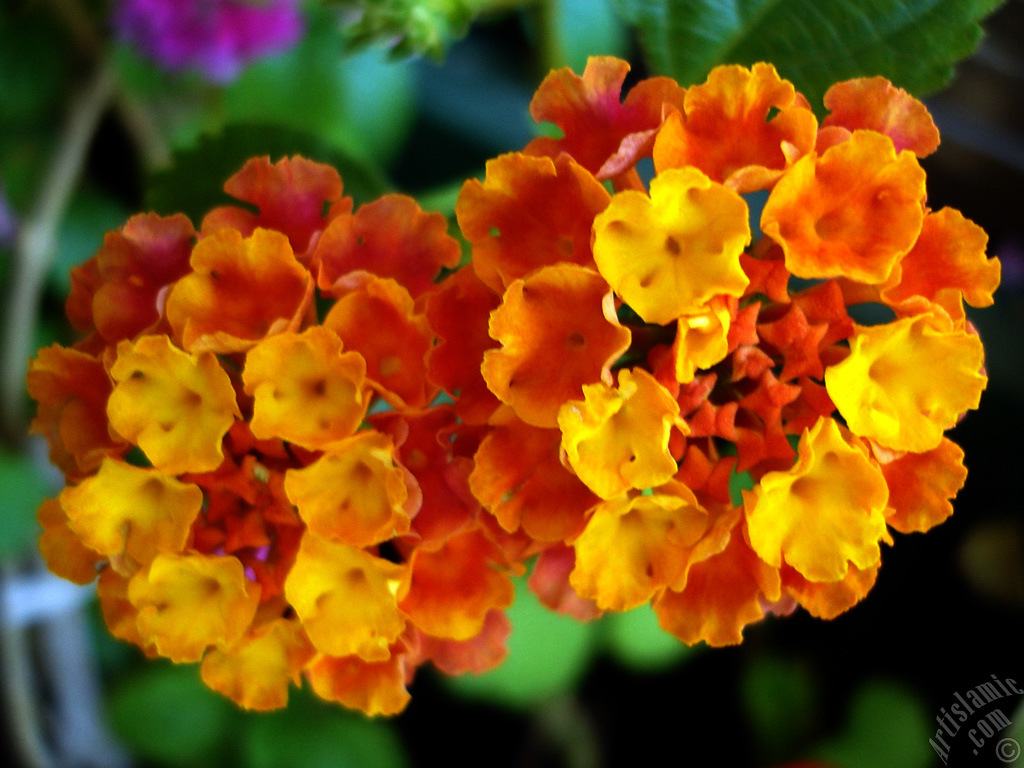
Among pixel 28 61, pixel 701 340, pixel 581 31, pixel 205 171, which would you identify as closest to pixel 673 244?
pixel 701 340

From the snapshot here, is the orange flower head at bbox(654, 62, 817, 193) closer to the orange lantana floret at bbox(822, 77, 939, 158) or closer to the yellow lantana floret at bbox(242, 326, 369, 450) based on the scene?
the orange lantana floret at bbox(822, 77, 939, 158)

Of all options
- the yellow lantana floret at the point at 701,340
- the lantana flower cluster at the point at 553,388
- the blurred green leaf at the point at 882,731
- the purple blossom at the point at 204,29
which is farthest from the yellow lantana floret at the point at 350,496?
the blurred green leaf at the point at 882,731

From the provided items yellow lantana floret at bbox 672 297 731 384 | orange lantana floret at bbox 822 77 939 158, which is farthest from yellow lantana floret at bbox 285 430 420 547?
orange lantana floret at bbox 822 77 939 158

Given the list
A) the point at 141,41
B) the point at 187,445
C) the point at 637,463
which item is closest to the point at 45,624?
the point at 141,41

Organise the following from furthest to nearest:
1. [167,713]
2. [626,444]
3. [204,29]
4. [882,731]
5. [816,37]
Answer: [167,713], [882,731], [204,29], [816,37], [626,444]

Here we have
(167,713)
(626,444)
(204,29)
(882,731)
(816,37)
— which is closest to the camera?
(626,444)

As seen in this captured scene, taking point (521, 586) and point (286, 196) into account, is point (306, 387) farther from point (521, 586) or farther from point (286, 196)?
point (521, 586)

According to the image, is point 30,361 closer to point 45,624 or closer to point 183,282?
point 183,282
